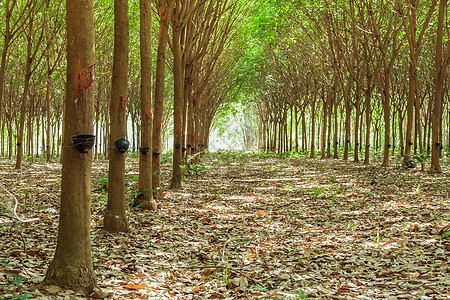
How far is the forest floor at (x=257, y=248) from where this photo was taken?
3.89 metres

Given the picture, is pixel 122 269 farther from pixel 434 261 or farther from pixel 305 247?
pixel 434 261

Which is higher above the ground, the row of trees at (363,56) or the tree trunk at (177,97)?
the row of trees at (363,56)

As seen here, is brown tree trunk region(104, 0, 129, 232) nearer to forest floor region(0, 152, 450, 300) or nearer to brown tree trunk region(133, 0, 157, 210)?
forest floor region(0, 152, 450, 300)

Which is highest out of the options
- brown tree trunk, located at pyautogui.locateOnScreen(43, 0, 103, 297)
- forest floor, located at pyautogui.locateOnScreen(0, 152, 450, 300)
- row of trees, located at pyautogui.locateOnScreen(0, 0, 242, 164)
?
row of trees, located at pyautogui.locateOnScreen(0, 0, 242, 164)

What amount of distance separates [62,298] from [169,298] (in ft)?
3.21

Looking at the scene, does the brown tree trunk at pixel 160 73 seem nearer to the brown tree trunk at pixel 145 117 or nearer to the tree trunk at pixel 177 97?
the brown tree trunk at pixel 145 117

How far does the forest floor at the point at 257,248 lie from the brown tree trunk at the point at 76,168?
0.16 meters

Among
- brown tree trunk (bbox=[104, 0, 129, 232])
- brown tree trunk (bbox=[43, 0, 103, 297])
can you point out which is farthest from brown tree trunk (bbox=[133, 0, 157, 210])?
brown tree trunk (bbox=[43, 0, 103, 297])

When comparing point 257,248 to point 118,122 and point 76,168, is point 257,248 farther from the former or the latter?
point 76,168

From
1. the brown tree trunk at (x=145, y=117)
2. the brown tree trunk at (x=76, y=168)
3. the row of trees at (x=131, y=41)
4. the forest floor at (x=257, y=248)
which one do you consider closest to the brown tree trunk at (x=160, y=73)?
the row of trees at (x=131, y=41)

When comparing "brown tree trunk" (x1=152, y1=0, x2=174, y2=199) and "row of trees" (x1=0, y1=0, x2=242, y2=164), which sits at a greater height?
"row of trees" (x1=0, y1=0, x2=242, y2=164)

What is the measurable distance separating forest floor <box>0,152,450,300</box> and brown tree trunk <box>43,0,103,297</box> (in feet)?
0.53

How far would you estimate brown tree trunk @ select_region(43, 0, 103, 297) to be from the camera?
3451 mm

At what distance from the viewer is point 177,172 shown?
35.8 feet
